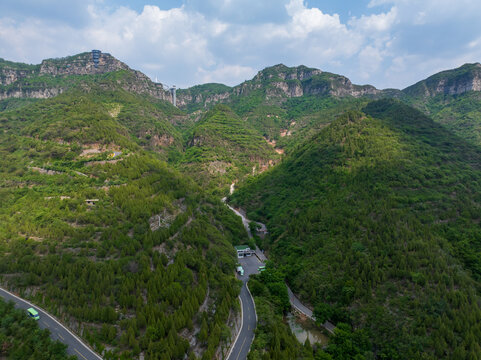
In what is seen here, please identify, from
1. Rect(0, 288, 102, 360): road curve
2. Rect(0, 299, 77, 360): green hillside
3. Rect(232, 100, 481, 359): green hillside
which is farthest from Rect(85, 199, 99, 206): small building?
Rect(232, 100, 481, 359): green hillside

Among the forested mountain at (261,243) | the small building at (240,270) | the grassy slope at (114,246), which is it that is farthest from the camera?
the small building at (240,270)

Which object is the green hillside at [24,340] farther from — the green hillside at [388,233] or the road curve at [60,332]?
the green hillside at [388,233]

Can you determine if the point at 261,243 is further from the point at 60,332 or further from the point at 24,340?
the point at 24,340

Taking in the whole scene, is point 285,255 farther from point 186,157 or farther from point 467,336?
point 186,157

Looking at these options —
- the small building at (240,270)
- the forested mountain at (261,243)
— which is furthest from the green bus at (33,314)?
the small building at (240,270)

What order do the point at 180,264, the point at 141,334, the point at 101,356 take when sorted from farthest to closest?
the point at 180,264
the point at 141,334
the point at 101,356

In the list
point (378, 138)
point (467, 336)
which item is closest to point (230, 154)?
point (378, 138)

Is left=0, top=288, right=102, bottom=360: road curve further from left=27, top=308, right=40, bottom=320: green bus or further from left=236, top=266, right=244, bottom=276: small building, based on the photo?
left=236, top=266, right=244, bottom=276: small building
